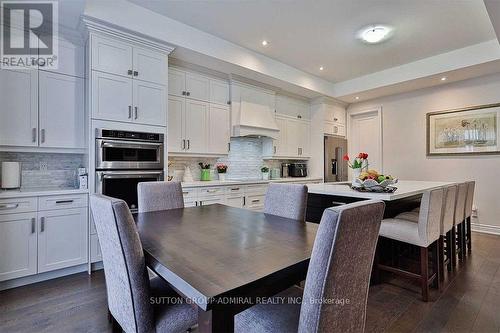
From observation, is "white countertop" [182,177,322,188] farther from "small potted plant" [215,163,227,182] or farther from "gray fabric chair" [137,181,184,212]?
"gray fabric chair" [137,181,184,212]

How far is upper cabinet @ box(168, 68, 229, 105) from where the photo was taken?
3711mm

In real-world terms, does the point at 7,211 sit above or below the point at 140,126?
below

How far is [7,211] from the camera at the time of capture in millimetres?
2344

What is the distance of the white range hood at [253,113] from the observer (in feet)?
14.2

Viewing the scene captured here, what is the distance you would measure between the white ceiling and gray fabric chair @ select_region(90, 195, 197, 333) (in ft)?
8.58

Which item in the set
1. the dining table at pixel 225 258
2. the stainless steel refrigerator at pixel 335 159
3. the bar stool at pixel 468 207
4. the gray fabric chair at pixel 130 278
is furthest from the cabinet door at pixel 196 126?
the bar stool at pixel 468 207

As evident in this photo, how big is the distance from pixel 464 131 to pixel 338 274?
16.5 feet

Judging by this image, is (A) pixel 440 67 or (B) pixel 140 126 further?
(A) pixel 440 67

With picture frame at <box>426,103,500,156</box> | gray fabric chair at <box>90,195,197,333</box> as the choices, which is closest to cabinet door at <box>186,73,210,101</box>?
gray fabric chair at <box>90,195,197,333</box>

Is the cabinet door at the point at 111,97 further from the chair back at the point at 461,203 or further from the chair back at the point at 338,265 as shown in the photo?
the chair back at the point at 461,203

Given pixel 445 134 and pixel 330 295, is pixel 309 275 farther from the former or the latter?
pixel 445 134

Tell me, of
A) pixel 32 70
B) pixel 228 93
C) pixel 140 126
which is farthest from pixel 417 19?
pixel 32 70

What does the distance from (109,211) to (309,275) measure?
0.85m

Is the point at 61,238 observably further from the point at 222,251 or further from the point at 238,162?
the point at 238,162
